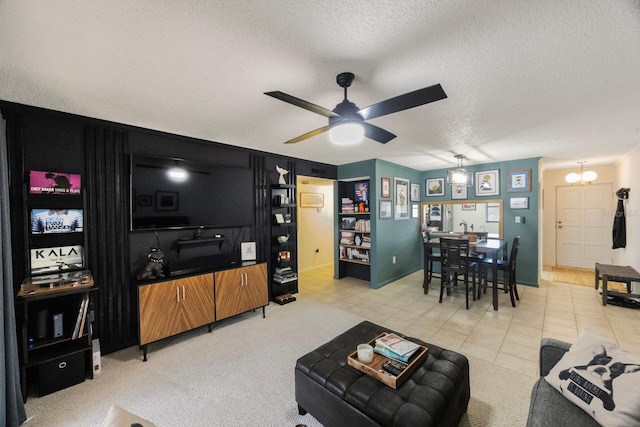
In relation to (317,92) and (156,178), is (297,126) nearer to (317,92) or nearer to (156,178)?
(317,92)

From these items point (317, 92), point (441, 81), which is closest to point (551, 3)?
point (441, 81)

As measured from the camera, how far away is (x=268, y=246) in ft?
13.8

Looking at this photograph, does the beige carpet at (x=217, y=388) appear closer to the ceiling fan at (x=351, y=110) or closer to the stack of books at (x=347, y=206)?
the ceiling fan at (x=351, y=110)

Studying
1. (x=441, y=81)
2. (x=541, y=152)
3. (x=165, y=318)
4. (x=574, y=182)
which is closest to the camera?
(x=441, y=81)

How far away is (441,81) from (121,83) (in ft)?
7.66

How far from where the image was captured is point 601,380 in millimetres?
1279

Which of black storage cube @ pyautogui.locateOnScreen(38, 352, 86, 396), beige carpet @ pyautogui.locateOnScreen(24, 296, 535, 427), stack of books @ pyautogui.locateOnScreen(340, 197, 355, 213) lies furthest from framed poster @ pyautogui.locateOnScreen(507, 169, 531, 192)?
black storage cube @ pyautogui.locateOnScreen(38, 352, 86, 396)

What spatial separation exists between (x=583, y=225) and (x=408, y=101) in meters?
7.00

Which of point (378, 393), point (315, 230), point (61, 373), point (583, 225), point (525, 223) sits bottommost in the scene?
point (61, 373)

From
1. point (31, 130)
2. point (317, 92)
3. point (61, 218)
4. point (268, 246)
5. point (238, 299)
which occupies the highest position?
point (317, 92)

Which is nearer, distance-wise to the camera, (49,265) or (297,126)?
(49,265)

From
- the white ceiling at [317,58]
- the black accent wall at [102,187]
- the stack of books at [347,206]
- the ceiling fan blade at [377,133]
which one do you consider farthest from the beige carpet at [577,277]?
the black accent wall at [102,187]

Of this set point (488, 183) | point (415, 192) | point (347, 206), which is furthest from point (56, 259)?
point (488, 183)

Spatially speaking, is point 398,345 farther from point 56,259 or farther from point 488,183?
point 488,183
